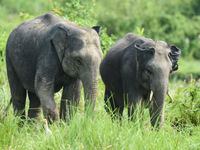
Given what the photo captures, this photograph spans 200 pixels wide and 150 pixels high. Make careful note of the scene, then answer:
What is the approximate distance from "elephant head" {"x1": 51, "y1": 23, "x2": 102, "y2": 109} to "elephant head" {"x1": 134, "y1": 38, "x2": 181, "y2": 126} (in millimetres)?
657

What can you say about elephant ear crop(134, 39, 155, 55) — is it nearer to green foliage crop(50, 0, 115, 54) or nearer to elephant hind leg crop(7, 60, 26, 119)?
elephant hind leg crop(7, 60, 26, 119)

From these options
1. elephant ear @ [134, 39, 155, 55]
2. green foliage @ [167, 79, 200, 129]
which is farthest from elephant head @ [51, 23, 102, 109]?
green foliage @ [167, 79, 200, 129]

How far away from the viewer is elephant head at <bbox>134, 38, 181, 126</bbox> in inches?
246

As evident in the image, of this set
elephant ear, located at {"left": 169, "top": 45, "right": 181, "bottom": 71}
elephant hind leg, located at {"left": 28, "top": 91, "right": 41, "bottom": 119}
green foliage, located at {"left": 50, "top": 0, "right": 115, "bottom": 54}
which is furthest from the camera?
green foliage, located at {"left": 50, "top": 0, "right": 115, "bottom": 54}

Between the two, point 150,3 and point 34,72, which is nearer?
point 34,72

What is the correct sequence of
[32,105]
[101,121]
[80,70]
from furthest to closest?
[32,105]
[80,70]
[101,121]

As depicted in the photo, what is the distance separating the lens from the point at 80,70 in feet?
20.4

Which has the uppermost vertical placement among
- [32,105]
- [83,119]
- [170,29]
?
[83,119]

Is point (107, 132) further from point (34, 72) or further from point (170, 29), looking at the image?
point (170, 29)

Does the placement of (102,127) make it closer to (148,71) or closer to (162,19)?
(148,71)

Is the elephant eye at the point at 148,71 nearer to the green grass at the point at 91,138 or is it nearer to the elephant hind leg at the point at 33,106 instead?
the green grass at the point at 91,138

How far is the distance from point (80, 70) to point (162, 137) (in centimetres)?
138

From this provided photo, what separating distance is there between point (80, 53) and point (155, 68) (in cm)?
101

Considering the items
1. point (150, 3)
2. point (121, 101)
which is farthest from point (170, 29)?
point (121, 101)
